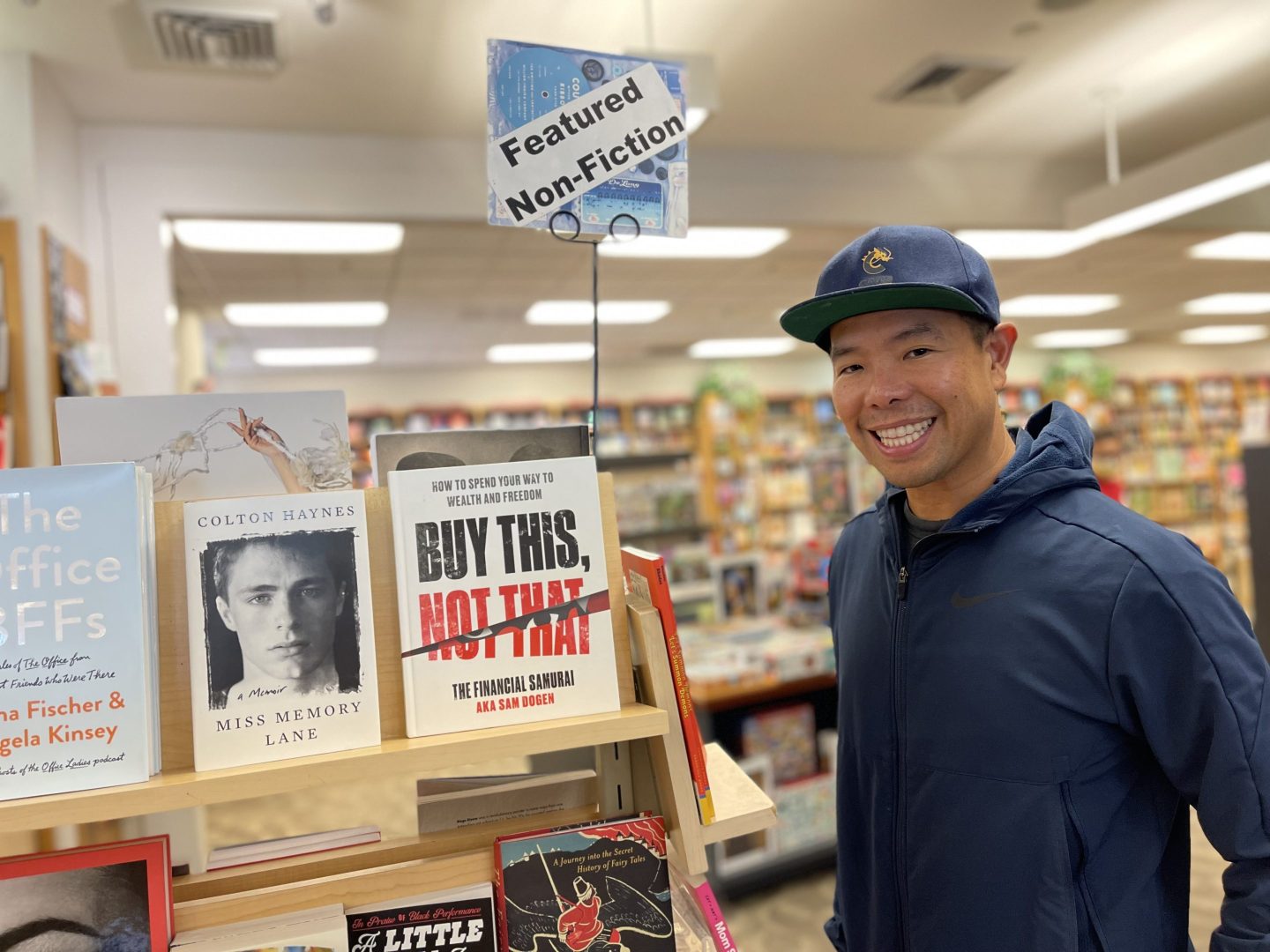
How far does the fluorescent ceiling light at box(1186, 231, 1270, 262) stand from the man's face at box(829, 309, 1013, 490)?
627 centimetres

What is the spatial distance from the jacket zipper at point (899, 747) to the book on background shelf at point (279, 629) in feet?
2.66

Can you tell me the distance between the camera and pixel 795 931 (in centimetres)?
336

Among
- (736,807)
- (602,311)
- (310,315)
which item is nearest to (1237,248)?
(602,311)

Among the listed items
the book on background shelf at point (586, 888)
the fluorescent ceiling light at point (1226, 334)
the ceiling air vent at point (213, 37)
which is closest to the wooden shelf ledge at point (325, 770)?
the book on background shelf at point (586, 888)

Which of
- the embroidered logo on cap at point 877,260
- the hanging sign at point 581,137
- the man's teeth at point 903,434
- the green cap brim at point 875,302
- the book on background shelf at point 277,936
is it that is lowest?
the book on background shelf at point 277,936

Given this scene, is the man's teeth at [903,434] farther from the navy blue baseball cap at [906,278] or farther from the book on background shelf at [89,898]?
the book on background shelf at [89,898]

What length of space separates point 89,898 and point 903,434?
1.21 meters

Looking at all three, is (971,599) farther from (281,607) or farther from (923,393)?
(281,607)

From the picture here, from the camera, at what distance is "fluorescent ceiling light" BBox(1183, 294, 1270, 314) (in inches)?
364

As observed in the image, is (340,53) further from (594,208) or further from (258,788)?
(258,788)

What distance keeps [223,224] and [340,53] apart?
1.56m

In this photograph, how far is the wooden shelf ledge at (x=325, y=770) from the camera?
0.90 metres

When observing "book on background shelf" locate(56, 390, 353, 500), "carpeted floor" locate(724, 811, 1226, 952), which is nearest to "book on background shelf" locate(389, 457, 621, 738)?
"book on background shelf" locate(56, 390, 353, 500)

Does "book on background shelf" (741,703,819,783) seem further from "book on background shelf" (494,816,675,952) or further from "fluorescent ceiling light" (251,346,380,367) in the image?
"fluorescent ceiling light" (251,346,380,367)
